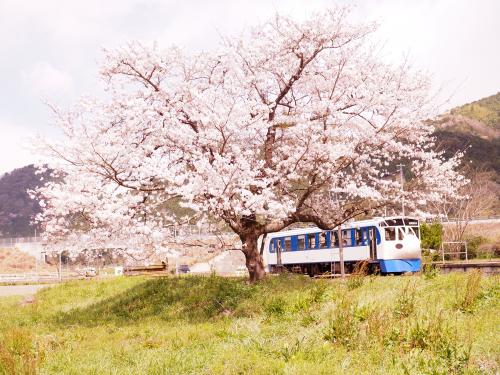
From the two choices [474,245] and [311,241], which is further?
[474,245]

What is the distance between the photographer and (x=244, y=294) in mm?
14555

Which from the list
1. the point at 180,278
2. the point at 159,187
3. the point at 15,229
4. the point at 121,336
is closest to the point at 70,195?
the point at 159,187

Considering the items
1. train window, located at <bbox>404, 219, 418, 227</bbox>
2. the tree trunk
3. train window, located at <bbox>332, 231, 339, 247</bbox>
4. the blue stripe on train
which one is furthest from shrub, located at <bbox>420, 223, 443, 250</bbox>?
the tree trunk

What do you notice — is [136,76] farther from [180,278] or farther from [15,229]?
[15,229]

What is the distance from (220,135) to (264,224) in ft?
9.97

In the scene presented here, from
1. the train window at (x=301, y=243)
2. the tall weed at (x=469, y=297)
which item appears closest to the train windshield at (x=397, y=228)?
the train window at (x=301, y=243)

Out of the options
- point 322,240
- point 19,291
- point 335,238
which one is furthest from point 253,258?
point 19,291

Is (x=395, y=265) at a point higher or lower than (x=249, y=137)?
lower

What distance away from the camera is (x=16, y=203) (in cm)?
13388

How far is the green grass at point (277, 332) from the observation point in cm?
725

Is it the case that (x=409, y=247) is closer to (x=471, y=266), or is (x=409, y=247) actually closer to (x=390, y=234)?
(x=390, y=234)

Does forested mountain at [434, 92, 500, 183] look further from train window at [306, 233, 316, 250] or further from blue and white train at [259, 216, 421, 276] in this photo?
blue and white train at [259, 216, 421, 276]

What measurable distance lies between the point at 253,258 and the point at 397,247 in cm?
1027

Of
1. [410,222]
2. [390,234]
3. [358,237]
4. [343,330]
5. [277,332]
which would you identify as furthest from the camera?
[358,237]
